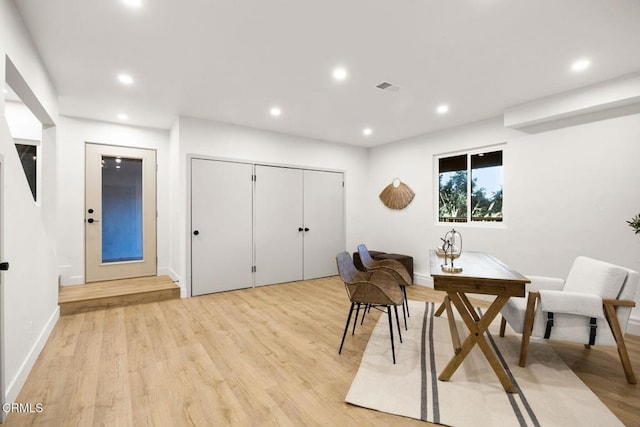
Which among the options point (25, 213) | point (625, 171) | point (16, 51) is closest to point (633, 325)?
point (625, 171)

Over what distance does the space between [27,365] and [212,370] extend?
4.51 feet

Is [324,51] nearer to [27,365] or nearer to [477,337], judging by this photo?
[477,337]

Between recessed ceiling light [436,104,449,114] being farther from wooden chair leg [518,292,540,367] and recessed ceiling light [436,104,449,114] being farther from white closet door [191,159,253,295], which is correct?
white closet door [191,159,253,295]

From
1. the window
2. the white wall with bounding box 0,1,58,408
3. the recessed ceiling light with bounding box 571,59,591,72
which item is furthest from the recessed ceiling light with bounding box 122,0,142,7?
the window

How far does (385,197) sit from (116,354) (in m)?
4.81

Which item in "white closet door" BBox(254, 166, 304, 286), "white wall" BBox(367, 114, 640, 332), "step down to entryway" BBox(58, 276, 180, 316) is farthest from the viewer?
"white closet door" BBox(254, 166, 304, 286)

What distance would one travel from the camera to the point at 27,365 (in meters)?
2.22

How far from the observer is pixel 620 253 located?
3229 mm

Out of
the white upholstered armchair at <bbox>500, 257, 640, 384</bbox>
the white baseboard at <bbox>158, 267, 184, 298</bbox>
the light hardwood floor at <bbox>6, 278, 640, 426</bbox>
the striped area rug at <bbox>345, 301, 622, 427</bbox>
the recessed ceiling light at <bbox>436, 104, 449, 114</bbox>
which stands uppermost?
the recessed ceiling light at <bbox>436, 104, 449, 114</bbox>

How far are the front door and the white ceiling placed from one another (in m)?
0.89

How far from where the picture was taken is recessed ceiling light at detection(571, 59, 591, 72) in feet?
8.98

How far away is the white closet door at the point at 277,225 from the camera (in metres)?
4.96

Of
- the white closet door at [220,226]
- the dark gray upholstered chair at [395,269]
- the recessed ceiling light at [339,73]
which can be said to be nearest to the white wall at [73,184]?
the white closet door at [220,226]

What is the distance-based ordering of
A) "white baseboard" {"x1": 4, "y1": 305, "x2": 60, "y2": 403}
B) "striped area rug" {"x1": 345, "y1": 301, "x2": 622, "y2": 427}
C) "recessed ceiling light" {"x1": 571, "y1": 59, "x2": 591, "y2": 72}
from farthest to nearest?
"recessed ceiling light" {"x1": 571, "y1": 59, "x2": 591, "y2": 72}, "white baseboard" {"x1": 4, "y1": 305, "x2": 60, "y2": 403}, "striped area rug" {"x1": 345, "y1": 301, "x2": 622, "y2": 427}
